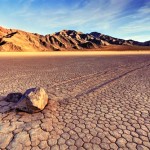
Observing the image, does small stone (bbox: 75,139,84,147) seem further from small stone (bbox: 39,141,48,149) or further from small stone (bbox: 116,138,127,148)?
small stone (bbox: 116,138,127,148)

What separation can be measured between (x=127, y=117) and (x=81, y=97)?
7.44ft

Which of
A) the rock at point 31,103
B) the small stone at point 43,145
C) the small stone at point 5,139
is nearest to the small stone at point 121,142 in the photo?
the small stone at point 43,145

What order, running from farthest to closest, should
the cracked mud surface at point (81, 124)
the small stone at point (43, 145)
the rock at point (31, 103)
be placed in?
the rock at point (31, 103) < the cracked mud surface at point (81, 124) < the small stone at point (43, 145)

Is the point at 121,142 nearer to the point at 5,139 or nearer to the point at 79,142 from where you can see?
the point at 79,142

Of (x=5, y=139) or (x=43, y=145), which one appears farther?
(x=5, y=139)

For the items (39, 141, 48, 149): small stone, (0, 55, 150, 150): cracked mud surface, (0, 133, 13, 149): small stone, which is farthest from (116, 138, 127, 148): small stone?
(0, 133, 13, 149): small stone

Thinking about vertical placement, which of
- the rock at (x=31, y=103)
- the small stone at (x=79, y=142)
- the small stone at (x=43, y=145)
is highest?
the rock at (x=31, y=103)

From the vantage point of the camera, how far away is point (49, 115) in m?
5.21

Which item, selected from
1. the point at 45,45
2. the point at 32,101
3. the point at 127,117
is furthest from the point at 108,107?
the point at 45,45

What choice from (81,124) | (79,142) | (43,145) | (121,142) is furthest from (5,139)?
(121,142)

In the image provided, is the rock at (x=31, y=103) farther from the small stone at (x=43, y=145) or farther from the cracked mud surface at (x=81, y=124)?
the small stone at (x=43, y=145)

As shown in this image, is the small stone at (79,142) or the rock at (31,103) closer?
the small stone at (79,142)

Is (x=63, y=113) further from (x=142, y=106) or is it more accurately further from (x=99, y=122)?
(x=142, y=106)

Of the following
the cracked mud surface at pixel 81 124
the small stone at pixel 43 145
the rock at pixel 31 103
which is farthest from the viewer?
the rock at pixel 31 103
